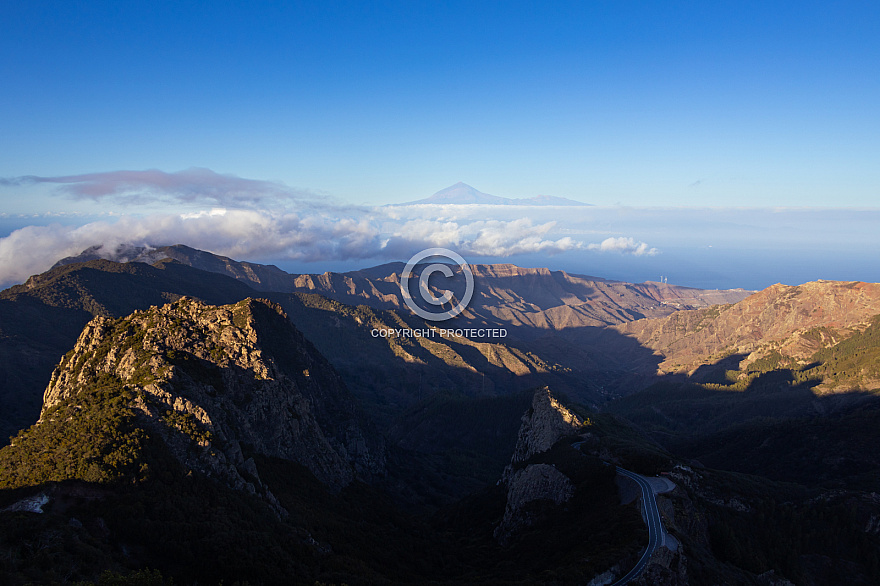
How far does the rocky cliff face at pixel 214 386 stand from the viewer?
7306 cm

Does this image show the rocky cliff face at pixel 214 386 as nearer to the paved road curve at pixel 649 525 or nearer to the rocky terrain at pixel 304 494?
the rocky terrain at pixel 304 494

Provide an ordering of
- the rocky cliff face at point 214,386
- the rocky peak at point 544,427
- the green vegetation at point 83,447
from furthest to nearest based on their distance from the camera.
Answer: the rocky peak at point 544,427
the rocky cliff face at point 214,386
the green vegetation at point 83,447

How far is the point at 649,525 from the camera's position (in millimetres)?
66375

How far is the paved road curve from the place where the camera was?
55.3 m

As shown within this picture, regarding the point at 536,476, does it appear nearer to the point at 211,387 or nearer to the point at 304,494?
the point at 304,494

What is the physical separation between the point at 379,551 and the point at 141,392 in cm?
4574

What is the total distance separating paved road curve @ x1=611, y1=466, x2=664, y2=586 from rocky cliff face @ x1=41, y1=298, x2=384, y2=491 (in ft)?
173

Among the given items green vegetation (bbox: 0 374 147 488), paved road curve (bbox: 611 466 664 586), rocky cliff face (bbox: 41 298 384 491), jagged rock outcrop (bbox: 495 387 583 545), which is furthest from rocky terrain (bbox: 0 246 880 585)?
paved road curve (bbox: 611 466 664 586)

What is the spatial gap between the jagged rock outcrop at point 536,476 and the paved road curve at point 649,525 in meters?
13.4

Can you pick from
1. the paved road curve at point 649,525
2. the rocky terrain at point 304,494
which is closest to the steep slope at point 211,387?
the rocky terrain at point 304,494

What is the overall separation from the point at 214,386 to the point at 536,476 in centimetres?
6523

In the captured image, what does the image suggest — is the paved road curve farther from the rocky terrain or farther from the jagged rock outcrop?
the jagged rock outcrop

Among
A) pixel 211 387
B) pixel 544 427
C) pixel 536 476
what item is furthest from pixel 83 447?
pixel 544 427

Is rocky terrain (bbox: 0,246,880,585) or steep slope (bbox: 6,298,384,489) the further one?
steep slope (bbox: 6,298,384,489)
